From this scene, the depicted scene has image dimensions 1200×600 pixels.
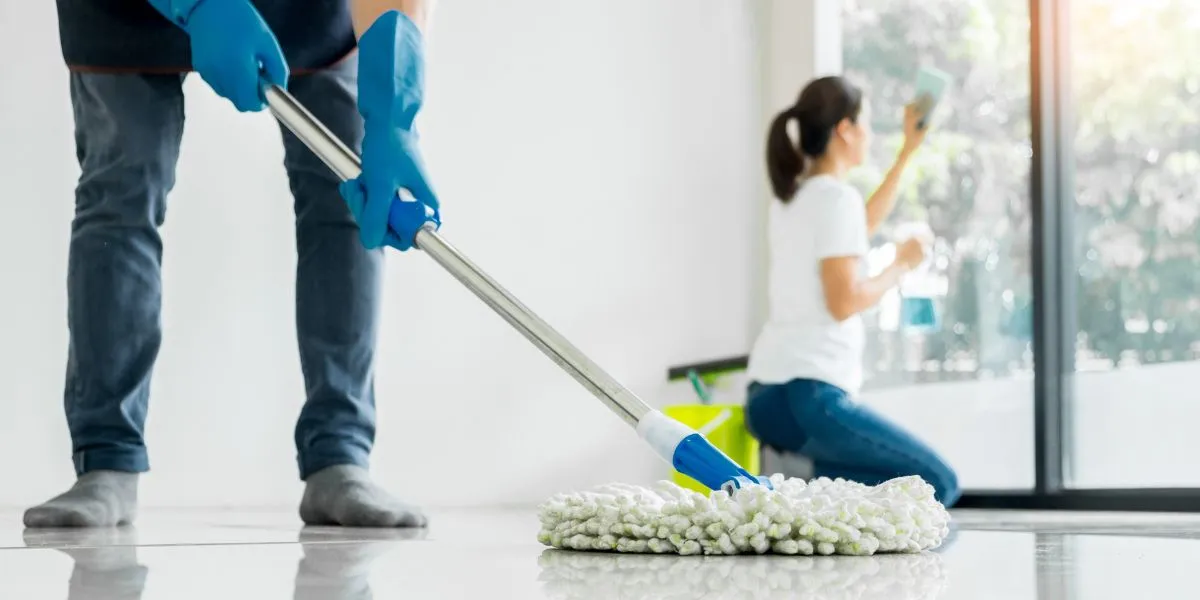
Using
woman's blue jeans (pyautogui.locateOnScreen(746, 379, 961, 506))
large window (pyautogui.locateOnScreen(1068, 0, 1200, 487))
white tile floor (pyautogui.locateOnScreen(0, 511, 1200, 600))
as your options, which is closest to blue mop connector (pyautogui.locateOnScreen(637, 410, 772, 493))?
white tile floor (pyautogui.locateOnScreen(0, 511, 1200, 600))

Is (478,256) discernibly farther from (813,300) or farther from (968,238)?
(968,238)

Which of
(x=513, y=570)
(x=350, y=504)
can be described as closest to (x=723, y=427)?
(x=350, y=504)

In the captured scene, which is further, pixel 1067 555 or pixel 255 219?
pixel 255 219

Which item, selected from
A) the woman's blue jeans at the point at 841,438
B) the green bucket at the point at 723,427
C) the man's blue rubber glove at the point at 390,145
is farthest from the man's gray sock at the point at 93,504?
the green bucket at the point at 723,427

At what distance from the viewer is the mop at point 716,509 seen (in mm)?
954

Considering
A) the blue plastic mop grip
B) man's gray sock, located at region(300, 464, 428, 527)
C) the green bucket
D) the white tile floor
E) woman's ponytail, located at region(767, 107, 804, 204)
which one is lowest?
the green bucket

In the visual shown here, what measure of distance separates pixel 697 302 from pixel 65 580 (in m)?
2.25

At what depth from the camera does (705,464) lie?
42.5 inches

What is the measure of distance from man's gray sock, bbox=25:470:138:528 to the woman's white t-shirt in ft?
3.85

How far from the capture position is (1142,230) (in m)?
2.58

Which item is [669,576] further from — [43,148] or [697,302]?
[697,302]

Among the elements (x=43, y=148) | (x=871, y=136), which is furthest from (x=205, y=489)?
(x=871, y=136)

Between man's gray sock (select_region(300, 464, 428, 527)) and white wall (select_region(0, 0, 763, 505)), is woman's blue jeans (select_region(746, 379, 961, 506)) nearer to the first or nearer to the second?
white wall (select_region(0, 0, 763, 505))

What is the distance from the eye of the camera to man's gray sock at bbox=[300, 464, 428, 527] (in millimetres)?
1378
